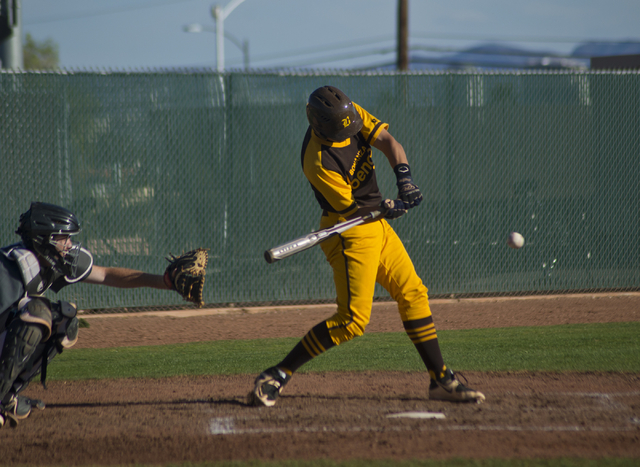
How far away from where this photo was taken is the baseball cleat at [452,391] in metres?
3.61

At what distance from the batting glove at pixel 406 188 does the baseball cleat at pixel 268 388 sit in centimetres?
132

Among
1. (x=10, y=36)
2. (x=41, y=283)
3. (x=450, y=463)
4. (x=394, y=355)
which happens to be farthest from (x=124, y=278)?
(x=10, y=36)

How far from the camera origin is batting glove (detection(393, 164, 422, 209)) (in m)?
3.75

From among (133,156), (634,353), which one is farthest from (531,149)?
(133,156)

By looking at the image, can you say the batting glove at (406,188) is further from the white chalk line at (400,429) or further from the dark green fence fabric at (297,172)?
the dark green fence fabric at (297,172)

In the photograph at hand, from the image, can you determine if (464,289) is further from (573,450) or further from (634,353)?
(573,450)

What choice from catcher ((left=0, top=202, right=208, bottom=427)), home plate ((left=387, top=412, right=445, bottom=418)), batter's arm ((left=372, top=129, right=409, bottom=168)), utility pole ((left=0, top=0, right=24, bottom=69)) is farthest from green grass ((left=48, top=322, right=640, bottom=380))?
utility pole ((left=0, top=0, right=24, bottom=69))

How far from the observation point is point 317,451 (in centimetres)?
290

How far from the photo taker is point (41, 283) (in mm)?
3381

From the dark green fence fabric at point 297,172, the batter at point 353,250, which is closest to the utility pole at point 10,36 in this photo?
the dark green fence fabric at point 297,172

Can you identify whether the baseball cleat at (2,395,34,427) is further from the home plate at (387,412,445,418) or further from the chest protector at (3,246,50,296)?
the home plate at (387,412,445,418)

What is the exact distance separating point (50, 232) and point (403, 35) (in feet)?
31.1

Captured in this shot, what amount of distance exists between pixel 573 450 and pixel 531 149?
6.03m

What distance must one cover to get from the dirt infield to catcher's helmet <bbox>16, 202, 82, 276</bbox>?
950 millimetres
